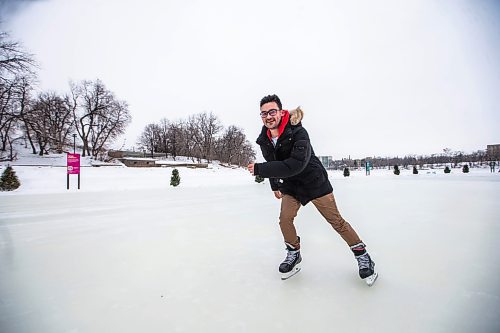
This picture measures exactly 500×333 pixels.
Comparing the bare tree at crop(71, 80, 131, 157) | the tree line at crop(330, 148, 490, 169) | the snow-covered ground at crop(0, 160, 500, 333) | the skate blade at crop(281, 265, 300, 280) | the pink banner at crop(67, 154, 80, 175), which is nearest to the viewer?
the snow-covered ground at crop(0, 160, 500, 333)

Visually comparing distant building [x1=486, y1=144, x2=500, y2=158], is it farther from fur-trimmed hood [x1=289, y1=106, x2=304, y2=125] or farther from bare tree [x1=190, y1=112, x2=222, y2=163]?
bare tree [x1=190, y1=112, x2=222, y2=163]

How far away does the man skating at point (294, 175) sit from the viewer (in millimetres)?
2051

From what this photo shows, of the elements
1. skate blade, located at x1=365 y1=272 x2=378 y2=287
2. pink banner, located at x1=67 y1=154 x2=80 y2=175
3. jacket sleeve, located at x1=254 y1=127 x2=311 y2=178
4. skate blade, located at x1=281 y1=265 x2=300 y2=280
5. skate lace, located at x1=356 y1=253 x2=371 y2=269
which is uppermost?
jacket sleeve, located at x1=254 y1=127 x2=311 y2=178

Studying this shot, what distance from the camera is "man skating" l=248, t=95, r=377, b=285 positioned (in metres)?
2.05

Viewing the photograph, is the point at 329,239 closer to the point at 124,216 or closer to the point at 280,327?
the point at 280,327

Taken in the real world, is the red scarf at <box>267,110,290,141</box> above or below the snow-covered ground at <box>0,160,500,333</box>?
above

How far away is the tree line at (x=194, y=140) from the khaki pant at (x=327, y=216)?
5296cm

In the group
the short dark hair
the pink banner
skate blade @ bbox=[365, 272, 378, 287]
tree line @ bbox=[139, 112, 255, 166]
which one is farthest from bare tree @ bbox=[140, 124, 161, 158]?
skate blade @ bbox=[365, 272, 378, 287]

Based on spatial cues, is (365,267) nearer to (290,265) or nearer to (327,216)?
(327,216)

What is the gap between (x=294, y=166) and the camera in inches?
79.4

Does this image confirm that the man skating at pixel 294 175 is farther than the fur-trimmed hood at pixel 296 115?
No

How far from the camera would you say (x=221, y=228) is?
4.41 metres

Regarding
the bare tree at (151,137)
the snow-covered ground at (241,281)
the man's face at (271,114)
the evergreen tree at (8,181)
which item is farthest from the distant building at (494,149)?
the bare tree at (151,137)

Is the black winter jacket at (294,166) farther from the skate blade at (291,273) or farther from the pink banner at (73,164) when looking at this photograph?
the pink banner at (73,164)
